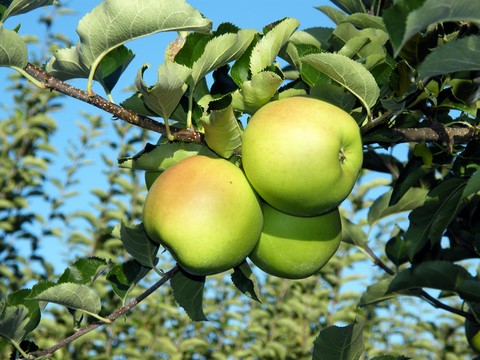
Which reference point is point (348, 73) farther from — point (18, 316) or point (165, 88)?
point (18, 316)

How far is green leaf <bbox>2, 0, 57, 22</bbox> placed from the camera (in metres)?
1.18

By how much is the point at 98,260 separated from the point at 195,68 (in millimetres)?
626

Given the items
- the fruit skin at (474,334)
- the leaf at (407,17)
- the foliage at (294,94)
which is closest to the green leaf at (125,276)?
the foliage at (294,94)

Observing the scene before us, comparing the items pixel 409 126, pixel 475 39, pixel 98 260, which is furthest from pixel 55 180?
pixel 475 39

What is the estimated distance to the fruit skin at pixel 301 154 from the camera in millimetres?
1133

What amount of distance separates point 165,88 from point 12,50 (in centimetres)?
31

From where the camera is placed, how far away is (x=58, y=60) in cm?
125

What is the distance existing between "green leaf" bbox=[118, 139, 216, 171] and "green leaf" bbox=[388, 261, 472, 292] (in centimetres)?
71

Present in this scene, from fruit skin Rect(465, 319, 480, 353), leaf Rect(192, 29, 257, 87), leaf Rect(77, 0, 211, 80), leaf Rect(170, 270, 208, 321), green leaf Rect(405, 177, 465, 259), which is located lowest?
fruit skin Rect(465, 319, 480, 353)

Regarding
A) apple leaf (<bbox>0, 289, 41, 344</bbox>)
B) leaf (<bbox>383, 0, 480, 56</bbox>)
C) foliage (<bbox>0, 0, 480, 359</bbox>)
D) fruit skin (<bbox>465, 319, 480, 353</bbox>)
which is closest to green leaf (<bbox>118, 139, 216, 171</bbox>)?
foliage (<bbox>0, 0, 480, 359</bbox>)

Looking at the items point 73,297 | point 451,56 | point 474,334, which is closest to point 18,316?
point 73,297

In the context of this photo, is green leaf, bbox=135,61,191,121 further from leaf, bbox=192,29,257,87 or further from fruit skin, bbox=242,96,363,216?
fruit skin, bbox=242,96,363,216

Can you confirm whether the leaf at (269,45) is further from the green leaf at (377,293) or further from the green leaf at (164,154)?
the green leaf at (377,293)

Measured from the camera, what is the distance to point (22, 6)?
121 centimetres
